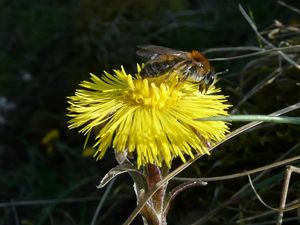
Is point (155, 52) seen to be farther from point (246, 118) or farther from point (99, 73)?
point (99, 73)

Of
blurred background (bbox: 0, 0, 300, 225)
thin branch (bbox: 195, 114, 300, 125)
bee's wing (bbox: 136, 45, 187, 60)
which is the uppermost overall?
bee's wing (bbox: 136, 45, 187, 60)

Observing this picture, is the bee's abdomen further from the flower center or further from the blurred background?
the blurred background

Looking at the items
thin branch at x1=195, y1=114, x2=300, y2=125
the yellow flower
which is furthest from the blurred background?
the yellow flower

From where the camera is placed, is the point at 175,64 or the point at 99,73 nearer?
the point at 175,64

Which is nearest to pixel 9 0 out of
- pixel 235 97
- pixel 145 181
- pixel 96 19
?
pixel 96 19

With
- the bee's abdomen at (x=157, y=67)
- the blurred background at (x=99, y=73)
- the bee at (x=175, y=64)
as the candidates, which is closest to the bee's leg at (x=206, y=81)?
the bee at (x=175, y=64)

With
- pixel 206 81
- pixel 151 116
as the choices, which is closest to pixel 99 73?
pixel 206 81

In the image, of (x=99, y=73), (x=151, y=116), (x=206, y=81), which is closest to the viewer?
(x=151, y=116)

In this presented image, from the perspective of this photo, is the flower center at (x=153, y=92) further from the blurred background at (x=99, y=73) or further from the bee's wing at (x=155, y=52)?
the blurred background at (x=99, y=73)
